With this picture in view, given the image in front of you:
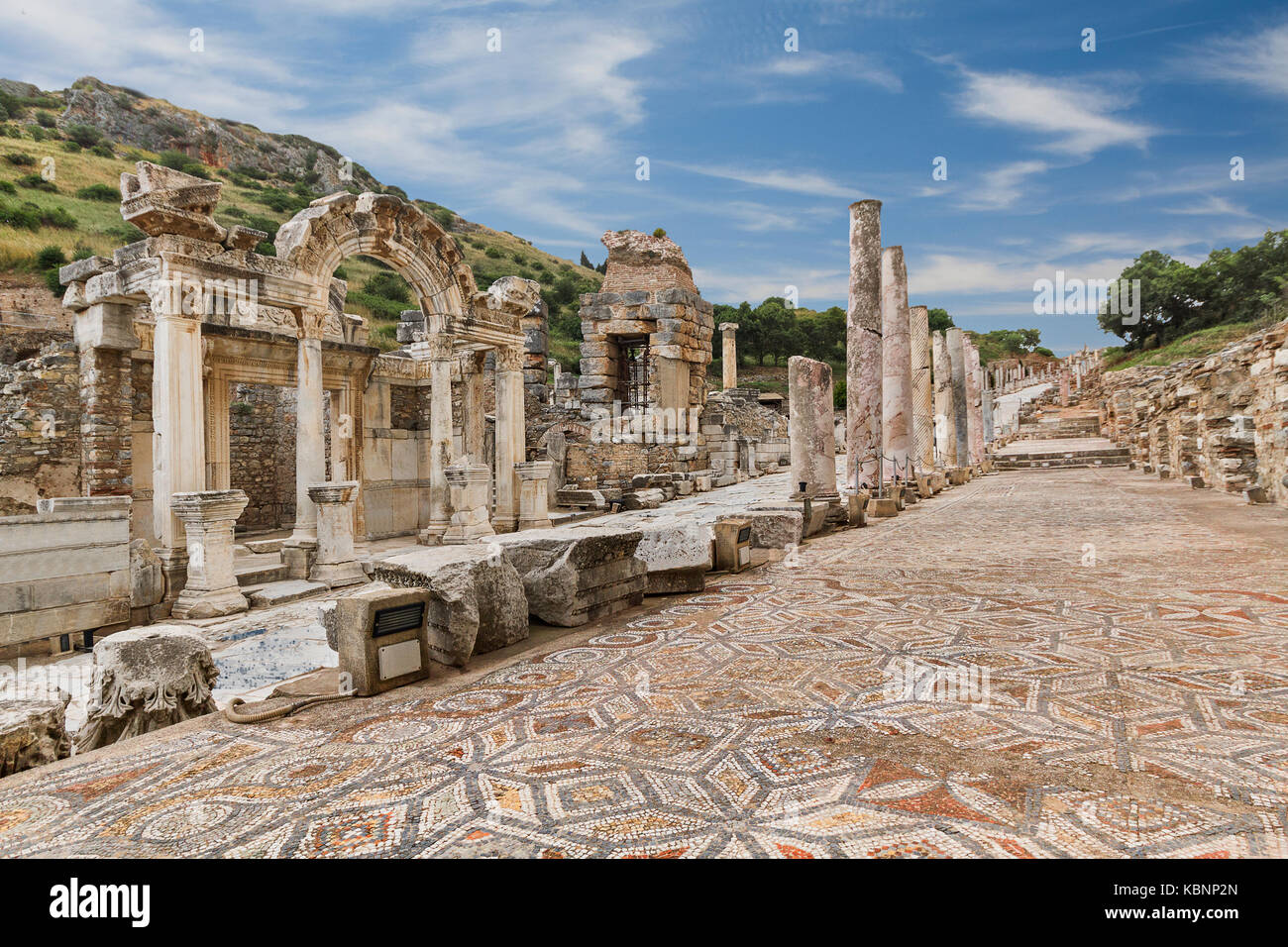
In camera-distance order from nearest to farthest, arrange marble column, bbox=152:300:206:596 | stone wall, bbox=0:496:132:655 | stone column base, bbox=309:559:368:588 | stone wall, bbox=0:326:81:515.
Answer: stone wall, bbox=0:496:132:655 < marble column, bbox=152:300:206:596 < stone column base, bbox=309:559:368:588 < stone wall, bbox=0:326:81:515

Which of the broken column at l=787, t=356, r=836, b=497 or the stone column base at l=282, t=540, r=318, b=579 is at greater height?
the broken column at l=787, t=356, r=836, b=497

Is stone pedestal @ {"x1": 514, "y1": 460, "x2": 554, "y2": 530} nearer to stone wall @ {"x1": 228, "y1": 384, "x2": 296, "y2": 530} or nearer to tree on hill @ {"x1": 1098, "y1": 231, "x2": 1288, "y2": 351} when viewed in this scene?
stone wall @ {"x1": 228, "y1": 384, "x2": 296, "y2": 530}

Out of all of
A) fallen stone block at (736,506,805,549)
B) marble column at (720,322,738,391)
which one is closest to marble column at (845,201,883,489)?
fallen stone block at (736,506,805,549)

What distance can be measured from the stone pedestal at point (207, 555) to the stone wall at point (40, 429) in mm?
5069

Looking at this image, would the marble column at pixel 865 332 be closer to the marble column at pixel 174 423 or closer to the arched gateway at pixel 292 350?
the arched gateway at pixel 292 350

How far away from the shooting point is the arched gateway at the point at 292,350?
27.1 ft

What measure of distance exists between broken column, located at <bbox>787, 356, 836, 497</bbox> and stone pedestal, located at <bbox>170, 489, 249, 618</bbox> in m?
8.98

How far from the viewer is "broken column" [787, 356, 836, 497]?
42.5ft

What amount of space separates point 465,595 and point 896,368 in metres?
14.6

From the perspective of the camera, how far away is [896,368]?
1695 cm

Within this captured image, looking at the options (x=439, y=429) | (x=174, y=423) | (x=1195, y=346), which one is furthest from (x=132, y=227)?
(x=1195, y=346)

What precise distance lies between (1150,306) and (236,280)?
5802 centimetres

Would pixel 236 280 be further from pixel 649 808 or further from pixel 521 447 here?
pixel 649 808

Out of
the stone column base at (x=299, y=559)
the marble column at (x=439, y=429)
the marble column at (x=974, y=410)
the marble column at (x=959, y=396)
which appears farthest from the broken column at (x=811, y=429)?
the marble column at (x=974, y=410)
